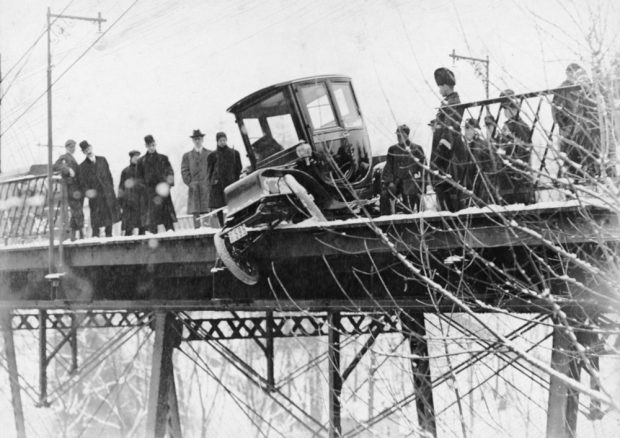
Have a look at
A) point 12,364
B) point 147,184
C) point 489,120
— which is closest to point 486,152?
point 489,120

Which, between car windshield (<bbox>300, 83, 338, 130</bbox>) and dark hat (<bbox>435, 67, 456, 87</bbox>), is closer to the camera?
dark hat (<bbox>435, 67, 456, 87</bbox>)

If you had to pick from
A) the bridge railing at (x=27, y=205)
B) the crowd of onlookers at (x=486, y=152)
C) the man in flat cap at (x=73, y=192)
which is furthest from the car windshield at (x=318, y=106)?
the man in flat cap at (x=73, y=192)

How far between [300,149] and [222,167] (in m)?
3.19

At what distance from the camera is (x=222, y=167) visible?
15180 mm

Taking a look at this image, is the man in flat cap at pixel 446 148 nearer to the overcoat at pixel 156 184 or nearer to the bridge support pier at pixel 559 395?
the bridge support pier at pixel 559 395

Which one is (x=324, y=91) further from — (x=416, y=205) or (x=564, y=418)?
(x=564, y=418)

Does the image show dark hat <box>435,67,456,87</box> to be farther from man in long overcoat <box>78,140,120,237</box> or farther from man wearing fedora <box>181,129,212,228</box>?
man in long overcoat <box>78,140,120,237</box>

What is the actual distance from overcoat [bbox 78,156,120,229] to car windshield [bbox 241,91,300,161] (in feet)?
14.2

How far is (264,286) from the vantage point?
464 inches

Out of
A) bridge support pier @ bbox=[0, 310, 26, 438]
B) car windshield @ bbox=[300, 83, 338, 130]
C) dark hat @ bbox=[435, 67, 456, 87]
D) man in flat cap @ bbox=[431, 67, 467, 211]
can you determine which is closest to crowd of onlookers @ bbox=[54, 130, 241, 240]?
car windshield @ bbox=[300, 83, 338, 130]

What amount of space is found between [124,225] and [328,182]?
18.7 feet

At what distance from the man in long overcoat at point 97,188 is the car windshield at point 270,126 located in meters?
4.32

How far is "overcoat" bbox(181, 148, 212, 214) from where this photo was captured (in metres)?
16.3

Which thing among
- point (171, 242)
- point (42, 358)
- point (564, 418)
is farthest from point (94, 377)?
point (564, 418)
